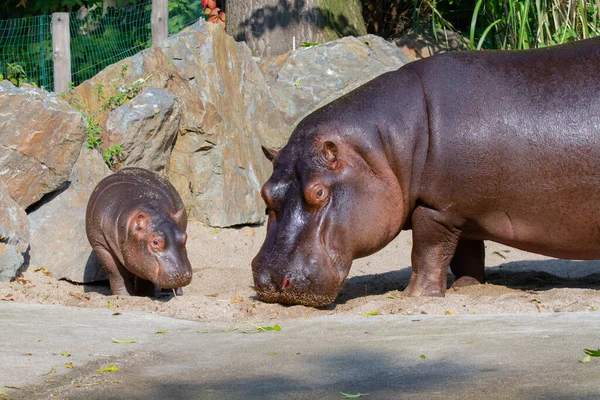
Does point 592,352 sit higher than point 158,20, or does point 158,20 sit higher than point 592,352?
point 592,352

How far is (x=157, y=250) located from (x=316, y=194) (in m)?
1.99

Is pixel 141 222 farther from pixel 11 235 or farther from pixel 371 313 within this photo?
pixel 371 313

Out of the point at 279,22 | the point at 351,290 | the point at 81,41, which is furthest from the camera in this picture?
the point at 279,22

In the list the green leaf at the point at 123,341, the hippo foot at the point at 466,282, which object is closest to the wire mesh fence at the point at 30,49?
the hippo foot at the point at 466,282

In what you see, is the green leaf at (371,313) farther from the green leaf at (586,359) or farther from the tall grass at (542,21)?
the tall grass at (542,21)

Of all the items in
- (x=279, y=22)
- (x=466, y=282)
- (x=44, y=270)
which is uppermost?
(x=279, y=22)

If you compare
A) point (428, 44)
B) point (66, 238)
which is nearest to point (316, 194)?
point (66, 238)

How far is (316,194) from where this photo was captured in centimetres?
523

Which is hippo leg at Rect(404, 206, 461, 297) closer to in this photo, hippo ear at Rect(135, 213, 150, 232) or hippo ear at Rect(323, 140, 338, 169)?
hippo ear at Rect(323, 140, 338, 169)

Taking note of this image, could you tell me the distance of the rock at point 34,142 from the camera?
704 cm

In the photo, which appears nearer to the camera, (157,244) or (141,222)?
(157,244)

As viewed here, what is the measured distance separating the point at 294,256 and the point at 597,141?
1.78m

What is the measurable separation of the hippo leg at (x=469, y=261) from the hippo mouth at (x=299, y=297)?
45.1 inches

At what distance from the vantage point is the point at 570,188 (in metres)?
5.09
